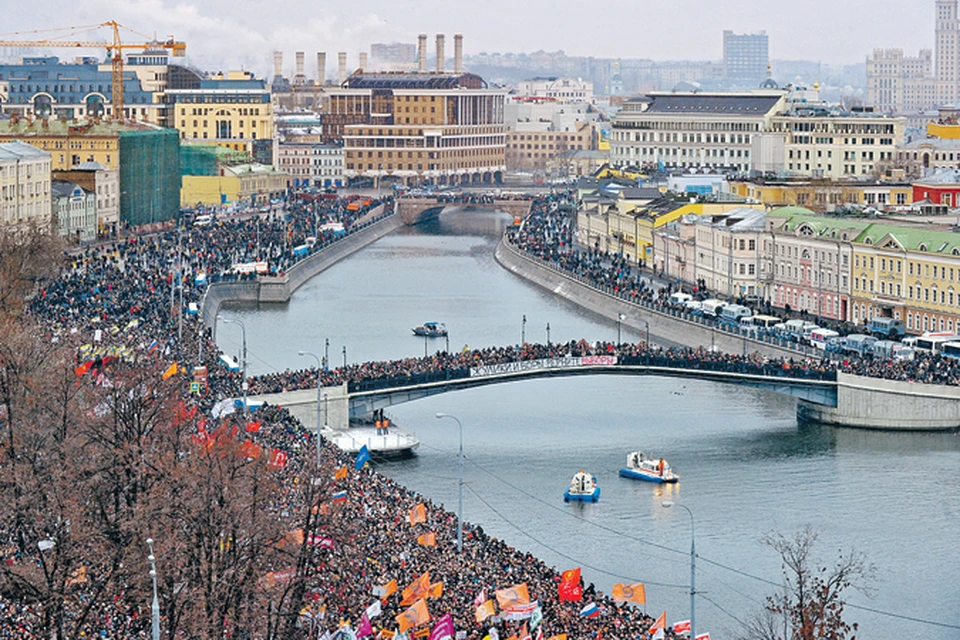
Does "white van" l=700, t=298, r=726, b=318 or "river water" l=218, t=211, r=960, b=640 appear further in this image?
"white van" l=700, t=298, r=726, b=318

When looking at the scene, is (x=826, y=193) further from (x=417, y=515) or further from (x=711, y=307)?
(x=417, y=515)

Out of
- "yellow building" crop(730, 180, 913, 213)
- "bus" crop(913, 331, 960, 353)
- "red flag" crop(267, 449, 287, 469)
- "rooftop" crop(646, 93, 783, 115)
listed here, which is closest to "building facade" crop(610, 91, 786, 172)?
"rooftop" crop(646, 93, 783, 115)

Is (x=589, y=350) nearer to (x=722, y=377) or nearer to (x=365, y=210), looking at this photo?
(x=722, y=377)

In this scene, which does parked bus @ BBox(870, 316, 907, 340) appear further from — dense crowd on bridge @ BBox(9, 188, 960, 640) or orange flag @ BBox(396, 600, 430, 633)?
orange flag @ BBox(396, 600, 430, 633)

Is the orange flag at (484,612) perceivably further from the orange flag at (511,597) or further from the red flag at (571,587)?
the red flag at (571,587)

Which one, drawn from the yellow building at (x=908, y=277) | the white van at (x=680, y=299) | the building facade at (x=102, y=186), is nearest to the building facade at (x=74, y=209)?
the building facade at (x=102, y=186)

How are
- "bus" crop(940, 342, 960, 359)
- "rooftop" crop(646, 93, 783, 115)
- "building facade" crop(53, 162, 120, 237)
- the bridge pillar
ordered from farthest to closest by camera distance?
"rooftop" crop(646, 93, 783, 115), "building facade" crop(53, 162, 120, 237), "bus" crop(940, 342, 960, 359), the bridge pillar

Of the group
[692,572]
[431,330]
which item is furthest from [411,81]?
[692,572]

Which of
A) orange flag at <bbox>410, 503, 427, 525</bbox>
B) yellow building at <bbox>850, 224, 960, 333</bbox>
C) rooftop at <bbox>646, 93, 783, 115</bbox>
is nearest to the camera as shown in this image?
orange flag at <bbox>410, 503, 427, 525</bbox>
